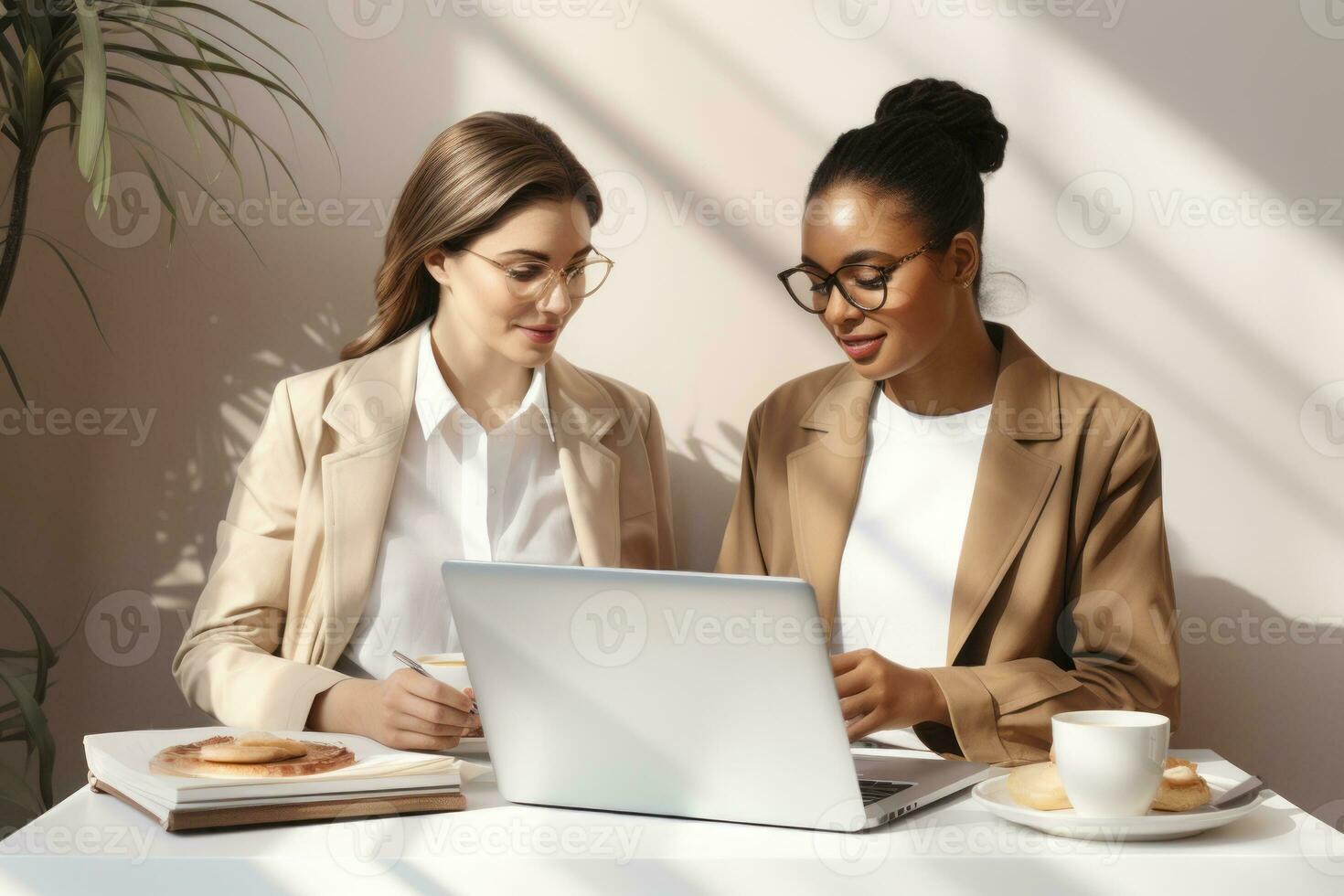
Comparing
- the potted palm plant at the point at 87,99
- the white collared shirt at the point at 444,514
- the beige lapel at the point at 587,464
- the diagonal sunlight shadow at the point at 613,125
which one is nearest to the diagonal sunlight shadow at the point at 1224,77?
the diagonal sunlight shadow at the point at 613,125

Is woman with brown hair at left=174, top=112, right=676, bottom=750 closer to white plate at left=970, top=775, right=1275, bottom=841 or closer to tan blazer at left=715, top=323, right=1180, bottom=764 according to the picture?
tan blazer at left=715, top=323, right=1180, bottom=764

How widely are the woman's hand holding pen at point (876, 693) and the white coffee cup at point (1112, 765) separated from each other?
29 centimetres

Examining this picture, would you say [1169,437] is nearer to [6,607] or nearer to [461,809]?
[461,809]

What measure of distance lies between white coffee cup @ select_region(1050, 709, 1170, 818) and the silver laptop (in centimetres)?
17

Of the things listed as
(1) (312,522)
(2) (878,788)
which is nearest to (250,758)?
(2) (878,788)

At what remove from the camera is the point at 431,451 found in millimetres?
2203

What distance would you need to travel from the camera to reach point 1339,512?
2.57 meters

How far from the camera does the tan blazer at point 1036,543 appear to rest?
1819 millimetres

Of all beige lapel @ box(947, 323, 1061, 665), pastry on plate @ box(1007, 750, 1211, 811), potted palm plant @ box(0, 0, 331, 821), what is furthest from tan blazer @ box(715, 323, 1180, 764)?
potted palm plant @ box(0, 0, 331, 821)

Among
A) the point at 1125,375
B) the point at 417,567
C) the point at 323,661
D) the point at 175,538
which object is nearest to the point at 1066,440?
the point at 1125,375

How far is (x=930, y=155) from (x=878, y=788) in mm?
1049

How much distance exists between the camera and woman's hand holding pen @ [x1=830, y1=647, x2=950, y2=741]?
1.55 m

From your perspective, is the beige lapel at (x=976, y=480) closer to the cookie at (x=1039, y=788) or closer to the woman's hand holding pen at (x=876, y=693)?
the woman's hand holding pen at (x=876, y=693)

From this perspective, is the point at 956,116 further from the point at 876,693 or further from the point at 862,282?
the point at 876,693
